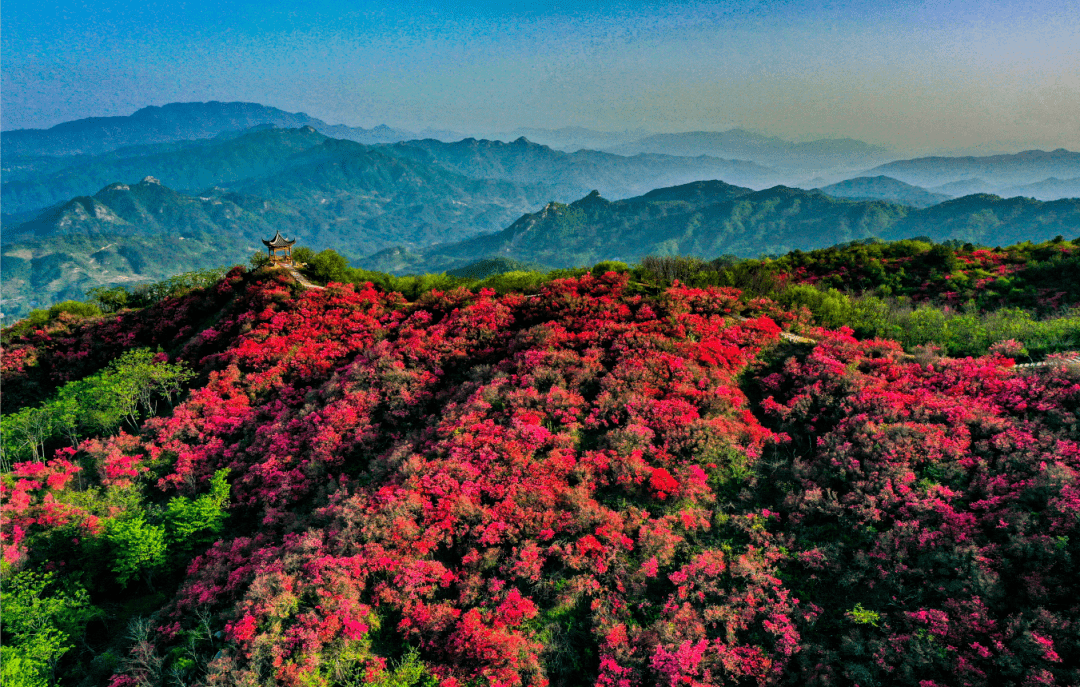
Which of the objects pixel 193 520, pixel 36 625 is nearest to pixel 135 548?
pixel 193 520

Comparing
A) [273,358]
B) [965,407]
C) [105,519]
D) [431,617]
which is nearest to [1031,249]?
[965,407]

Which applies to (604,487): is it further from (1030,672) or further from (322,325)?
(322,325)

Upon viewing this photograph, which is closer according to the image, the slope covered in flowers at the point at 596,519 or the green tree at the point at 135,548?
the slope covered in flowers at the point at 596,519

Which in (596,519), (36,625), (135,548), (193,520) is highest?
(596,519)

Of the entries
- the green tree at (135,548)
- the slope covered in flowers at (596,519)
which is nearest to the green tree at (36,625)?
the slope covered in flowers at (596,519)

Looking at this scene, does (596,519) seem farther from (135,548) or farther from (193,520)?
(135,548)

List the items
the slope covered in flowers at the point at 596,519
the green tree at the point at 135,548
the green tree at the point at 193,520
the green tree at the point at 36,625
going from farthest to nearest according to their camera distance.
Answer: the green tree at the point at 193,520 → the green tree at the point at 135,548 → the green tree at the point at 36,625 → the slope covered in flowers at the point at 596,519

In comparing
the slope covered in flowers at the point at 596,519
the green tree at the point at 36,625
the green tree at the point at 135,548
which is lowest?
the green tree at the point at 36,625

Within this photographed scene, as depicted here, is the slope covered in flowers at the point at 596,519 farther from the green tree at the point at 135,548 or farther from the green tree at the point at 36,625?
the green tree at the point at 36,625
